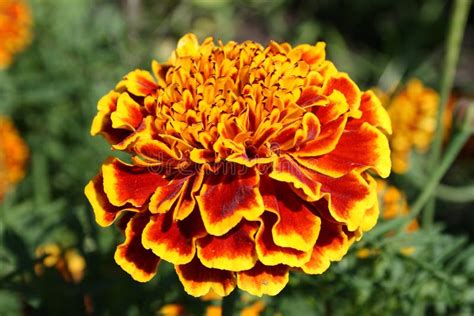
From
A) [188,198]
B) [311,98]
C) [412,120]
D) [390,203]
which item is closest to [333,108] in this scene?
[311,98]

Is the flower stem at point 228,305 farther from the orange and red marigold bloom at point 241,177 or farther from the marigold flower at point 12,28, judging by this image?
the marigold flower at point 12,28

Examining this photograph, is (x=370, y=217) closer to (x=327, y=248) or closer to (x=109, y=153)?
(x=327, y=248)

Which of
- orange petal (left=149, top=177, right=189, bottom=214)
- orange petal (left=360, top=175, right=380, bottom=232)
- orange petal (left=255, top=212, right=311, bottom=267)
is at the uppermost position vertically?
orange petal (left=149, top=177, right=189, bottom=214)

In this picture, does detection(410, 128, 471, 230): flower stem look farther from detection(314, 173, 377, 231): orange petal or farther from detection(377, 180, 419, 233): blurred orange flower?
detection(314, 173, 377, 231): orange petal

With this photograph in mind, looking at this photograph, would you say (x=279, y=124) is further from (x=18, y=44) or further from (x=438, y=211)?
(x=18, y=44)

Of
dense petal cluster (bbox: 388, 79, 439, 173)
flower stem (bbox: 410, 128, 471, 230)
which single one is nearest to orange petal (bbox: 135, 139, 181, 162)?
flower stem (bbox: 410, 128, 471, 230)

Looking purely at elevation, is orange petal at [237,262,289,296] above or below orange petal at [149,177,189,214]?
below

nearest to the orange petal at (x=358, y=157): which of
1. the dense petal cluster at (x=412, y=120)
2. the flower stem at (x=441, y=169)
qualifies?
the flower stem at (x=441, y=169)
